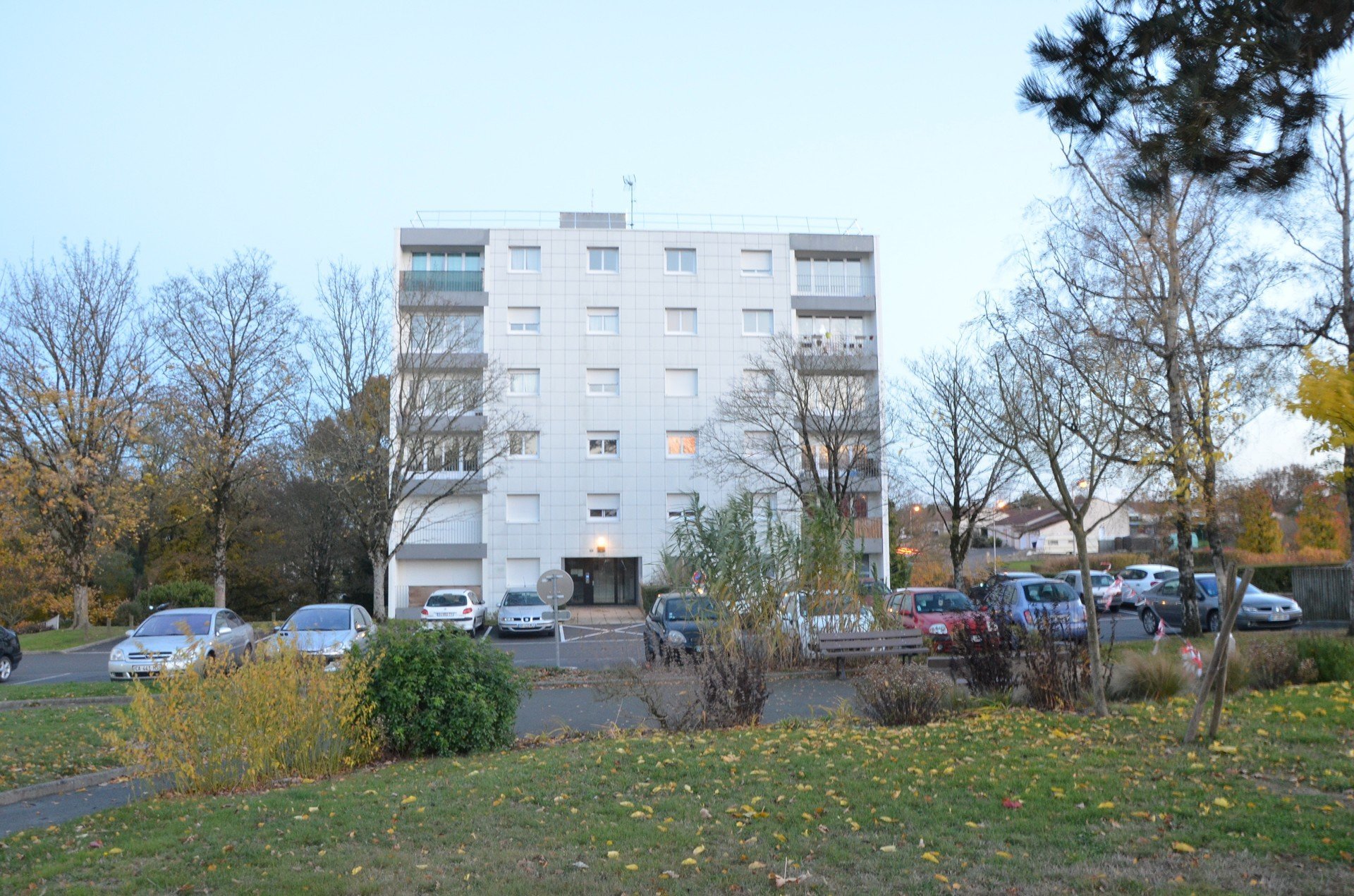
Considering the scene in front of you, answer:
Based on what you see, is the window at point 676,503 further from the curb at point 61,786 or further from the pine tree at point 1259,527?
the curb at point 61,786

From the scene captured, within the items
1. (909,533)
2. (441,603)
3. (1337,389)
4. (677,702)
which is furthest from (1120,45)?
(909,533)

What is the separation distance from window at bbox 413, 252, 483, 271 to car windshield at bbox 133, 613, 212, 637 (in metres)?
28.2

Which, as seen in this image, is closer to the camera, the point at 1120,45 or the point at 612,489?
the point at 1120,45

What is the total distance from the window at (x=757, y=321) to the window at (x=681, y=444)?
5.46 metres

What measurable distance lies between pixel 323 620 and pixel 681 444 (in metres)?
27.3

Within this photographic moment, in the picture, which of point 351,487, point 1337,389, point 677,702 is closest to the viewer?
point 1337,389

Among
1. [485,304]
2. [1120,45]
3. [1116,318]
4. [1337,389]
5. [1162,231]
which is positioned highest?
[485,304]

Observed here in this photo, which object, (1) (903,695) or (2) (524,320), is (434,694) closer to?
(1) (903,695)

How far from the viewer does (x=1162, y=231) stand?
68.8 feet

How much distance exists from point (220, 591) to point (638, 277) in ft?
72.6

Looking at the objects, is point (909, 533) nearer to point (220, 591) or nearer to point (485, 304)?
point (485, 304)

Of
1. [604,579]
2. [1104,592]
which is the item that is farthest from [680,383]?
[1104,592]

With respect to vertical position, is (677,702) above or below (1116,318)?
below

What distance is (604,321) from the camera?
47.5 meters
